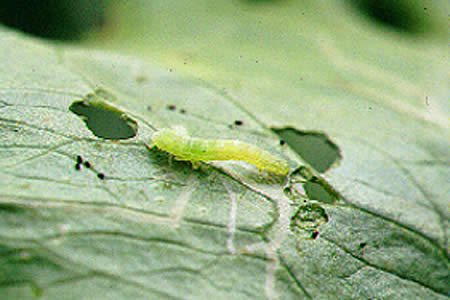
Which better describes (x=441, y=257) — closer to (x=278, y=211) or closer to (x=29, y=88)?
(x=278, y=211)

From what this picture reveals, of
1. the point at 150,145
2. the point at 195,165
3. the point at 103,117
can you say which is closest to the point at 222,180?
the point at 195,165

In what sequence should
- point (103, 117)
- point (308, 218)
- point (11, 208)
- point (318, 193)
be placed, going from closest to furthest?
point (11, 208)
point (308, 218)
point (318, 193)
point (103, 117)

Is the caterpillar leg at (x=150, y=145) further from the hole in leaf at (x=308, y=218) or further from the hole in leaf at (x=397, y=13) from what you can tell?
the hole in leaf at (x=397, y=13)

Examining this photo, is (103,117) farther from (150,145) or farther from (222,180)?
(222,180)

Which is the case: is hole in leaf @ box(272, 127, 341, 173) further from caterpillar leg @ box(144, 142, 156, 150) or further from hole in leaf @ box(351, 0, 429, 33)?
hole in leaf @ box(351, 0, 429, 33)

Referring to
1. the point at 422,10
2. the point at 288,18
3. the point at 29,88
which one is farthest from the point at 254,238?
the point at 422,10

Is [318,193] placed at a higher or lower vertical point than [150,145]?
lower

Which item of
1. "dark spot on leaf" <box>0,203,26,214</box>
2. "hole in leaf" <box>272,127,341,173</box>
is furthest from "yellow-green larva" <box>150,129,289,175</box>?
"dark spot on leaf" <box>0,203,26,214</box>
